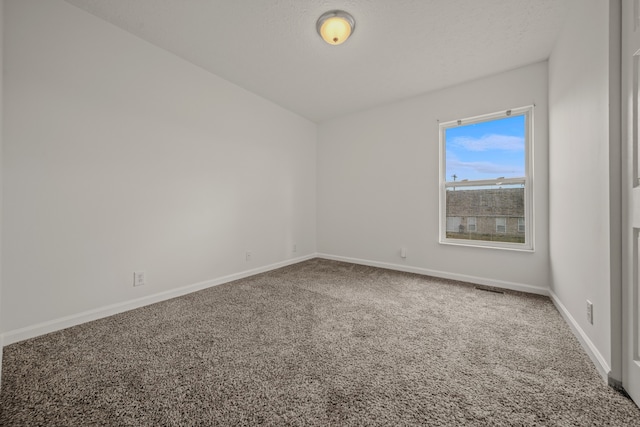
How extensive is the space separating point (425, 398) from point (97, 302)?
248 cm

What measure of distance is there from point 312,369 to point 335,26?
2.48 meters

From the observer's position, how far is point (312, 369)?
1387 millimetres

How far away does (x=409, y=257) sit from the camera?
11.4 feet

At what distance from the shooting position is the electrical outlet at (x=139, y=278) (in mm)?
2240

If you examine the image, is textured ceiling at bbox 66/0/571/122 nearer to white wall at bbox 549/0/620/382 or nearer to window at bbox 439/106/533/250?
white wall at bbox 549/0/620/382

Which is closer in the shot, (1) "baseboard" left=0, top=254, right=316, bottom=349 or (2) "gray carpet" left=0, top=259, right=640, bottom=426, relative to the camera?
(2) "gray carpet" left=0, top=259, right=640, bottom=426

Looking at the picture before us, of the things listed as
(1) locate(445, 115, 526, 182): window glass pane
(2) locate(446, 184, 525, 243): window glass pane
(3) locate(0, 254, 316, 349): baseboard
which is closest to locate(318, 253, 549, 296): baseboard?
(2) locate(446, 184, 525, 243): window glass pane

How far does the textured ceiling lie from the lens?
1904mm

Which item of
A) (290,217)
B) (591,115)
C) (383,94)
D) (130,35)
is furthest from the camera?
(290,217)

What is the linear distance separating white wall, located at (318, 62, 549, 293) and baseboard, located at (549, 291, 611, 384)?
69 centimetres


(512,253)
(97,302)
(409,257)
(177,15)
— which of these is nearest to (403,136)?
(409,257)

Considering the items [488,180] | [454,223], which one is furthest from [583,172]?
[454,223]

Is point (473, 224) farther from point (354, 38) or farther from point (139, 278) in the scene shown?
point (139, 278)

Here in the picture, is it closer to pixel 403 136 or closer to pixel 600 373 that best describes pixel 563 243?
pixel 600 373
